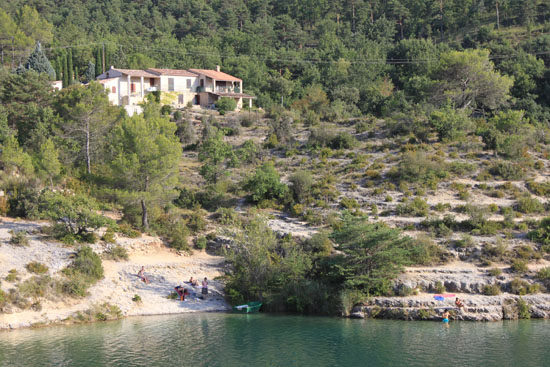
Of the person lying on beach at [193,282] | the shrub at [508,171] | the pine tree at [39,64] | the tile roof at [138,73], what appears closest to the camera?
the person lying on beach at [193,282]

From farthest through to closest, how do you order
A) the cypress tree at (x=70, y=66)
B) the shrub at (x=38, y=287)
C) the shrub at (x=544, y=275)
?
1. the cypress tree at (x=70, y=66)
2. the shrub at (x=544, y=275)
3. the shrub at (x=38, y=287)

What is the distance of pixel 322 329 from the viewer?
30969mm

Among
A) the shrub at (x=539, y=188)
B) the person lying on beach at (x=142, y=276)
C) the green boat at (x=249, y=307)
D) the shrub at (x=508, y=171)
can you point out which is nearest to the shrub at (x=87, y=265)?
the person lying on beach at (x=142, y=276)

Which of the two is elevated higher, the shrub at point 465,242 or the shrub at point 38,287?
the shrub at point 465,242

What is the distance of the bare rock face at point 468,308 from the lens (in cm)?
3278

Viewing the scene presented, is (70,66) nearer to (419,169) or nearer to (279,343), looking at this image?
(419,169)

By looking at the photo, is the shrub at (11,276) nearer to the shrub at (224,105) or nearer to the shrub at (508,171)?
the shrub at (508,171)

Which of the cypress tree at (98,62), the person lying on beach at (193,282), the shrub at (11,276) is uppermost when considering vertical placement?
the cypress tree at (98,62)

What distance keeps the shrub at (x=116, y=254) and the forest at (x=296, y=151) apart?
1618 millimetres

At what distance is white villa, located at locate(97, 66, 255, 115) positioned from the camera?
68.9m

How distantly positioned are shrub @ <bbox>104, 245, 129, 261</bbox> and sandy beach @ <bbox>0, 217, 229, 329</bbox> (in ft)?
1.39

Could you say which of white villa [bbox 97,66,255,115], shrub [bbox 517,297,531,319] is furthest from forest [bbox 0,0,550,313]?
white villa [bbox 97,66,255,115]

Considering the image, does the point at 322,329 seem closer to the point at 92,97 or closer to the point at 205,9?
the point at 92,97

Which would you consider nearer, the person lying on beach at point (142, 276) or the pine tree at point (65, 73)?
the person lying on beach at point (142, 276)
